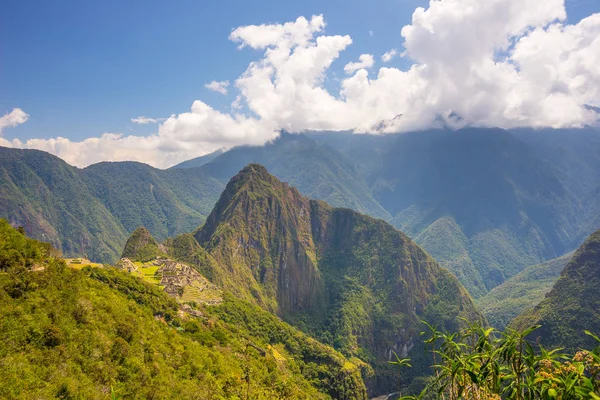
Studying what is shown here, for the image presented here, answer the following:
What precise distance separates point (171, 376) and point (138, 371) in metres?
5.32

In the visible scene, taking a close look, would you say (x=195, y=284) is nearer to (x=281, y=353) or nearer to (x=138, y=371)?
(x=281, y=353)

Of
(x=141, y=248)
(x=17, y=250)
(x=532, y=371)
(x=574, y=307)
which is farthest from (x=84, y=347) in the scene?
(x=574, y=307)

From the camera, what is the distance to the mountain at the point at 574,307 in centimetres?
14500

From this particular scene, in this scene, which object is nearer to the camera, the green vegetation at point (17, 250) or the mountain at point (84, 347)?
the mountain at point (84, 347)

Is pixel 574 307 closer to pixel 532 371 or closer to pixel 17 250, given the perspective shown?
pixel 532 371

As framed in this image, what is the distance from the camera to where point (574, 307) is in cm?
15638

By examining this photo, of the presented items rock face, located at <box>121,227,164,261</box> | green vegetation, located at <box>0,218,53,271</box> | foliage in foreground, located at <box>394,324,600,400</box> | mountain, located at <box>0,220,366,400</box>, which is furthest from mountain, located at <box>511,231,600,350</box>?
green vegetation, located at <box>0,218,53,271</box>

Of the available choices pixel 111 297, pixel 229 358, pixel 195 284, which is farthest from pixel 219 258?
pixel 111 297

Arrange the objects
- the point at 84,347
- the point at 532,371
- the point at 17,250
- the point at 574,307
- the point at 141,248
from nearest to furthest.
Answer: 1. the point at 532,371
2. the point at 84,347
3. the point at 17,250
4. the point at 141,248
5. the point at 574,307

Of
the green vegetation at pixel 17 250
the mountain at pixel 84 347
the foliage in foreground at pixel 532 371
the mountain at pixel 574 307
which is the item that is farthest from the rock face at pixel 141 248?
the mountain at pixel 574 307

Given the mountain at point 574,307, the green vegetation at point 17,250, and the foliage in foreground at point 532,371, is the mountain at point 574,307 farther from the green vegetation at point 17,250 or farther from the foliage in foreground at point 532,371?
the green vegetation at point 17,250

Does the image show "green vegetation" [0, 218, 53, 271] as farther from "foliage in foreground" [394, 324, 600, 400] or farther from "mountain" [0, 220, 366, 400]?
"foliage in foreground" [394, 324, 600, 400]

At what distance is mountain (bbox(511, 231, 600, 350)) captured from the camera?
476ft

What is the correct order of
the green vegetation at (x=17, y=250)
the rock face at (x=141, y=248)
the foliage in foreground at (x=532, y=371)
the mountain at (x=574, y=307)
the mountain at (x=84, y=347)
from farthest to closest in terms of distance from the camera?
1. the mountain at (x=574, y=307)
2. the rock face at (x=141, y=248)
3. the green vegetation at (x=17, y=250)
4. the mountain at (x=84, y=347)
5. the foliage in foreground at (x=532, y=371)
